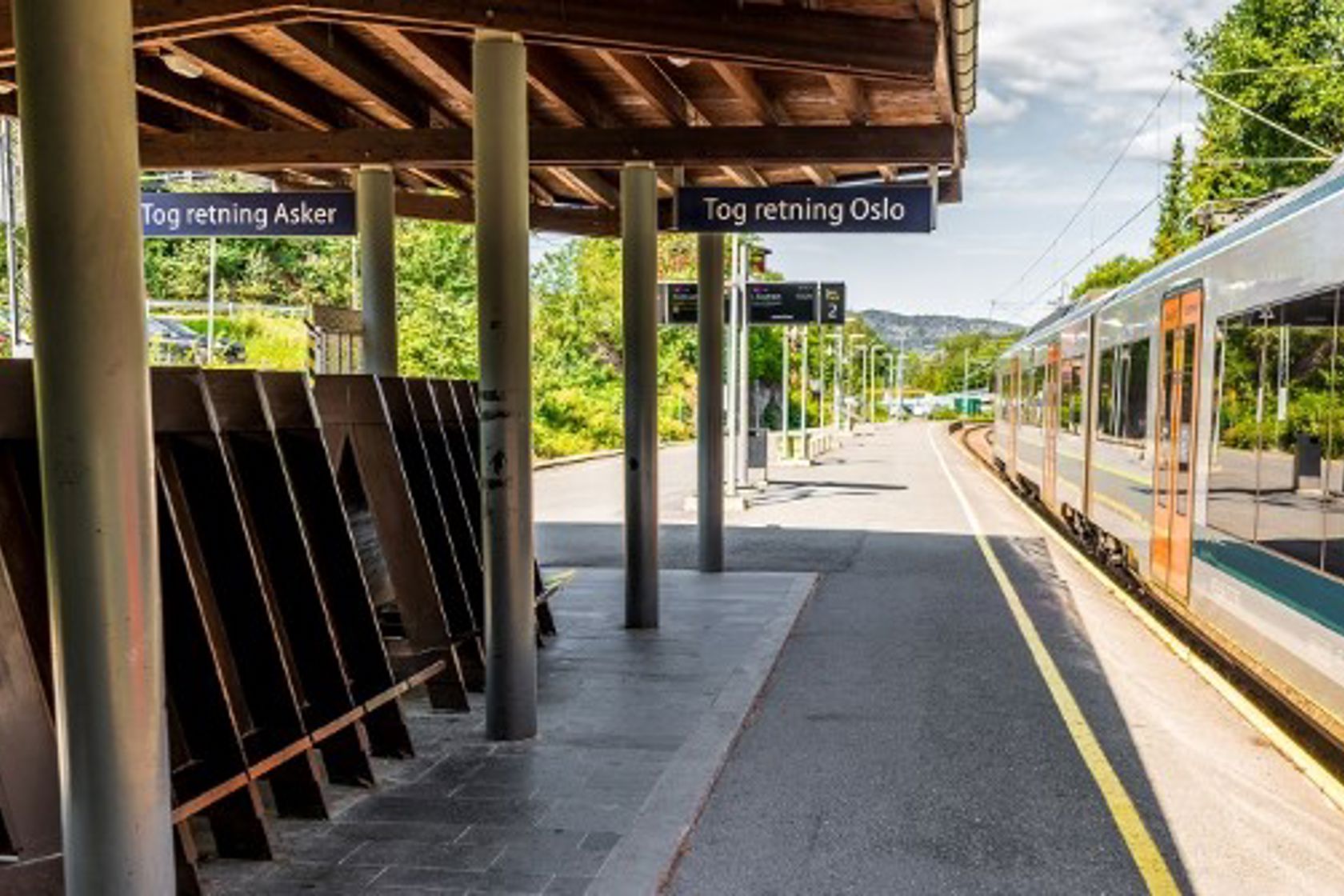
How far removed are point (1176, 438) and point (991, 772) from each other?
5.26 meters

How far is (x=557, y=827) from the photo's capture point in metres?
5.70

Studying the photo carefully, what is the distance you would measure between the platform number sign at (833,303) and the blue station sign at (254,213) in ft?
41.9

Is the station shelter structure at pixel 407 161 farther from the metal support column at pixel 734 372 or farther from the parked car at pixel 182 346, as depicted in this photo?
the parked car at pixel 182 346

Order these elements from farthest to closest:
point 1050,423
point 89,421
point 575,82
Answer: point 1050,423 → point 575,82 → point 89,421

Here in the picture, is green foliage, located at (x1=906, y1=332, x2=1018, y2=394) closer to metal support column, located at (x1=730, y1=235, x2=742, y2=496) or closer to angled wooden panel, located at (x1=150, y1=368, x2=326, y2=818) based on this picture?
metal support column, located at (x1=730, y1=235, x2=742, y2=496)

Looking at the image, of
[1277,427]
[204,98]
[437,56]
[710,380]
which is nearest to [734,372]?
[710,380]

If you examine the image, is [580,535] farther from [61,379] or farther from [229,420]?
[61,379]

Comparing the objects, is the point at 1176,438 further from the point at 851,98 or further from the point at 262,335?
the point at 262,335

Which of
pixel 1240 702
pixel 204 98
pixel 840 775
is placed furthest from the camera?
pixel 204 98

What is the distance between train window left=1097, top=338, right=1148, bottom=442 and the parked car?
2091cm

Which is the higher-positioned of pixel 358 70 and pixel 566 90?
pixel 358 70

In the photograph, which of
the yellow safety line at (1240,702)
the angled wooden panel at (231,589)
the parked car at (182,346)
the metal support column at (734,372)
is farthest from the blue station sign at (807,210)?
the parked car at (182,346)

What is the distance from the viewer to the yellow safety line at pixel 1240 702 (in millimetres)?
6676

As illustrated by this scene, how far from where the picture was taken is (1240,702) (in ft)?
27.6
